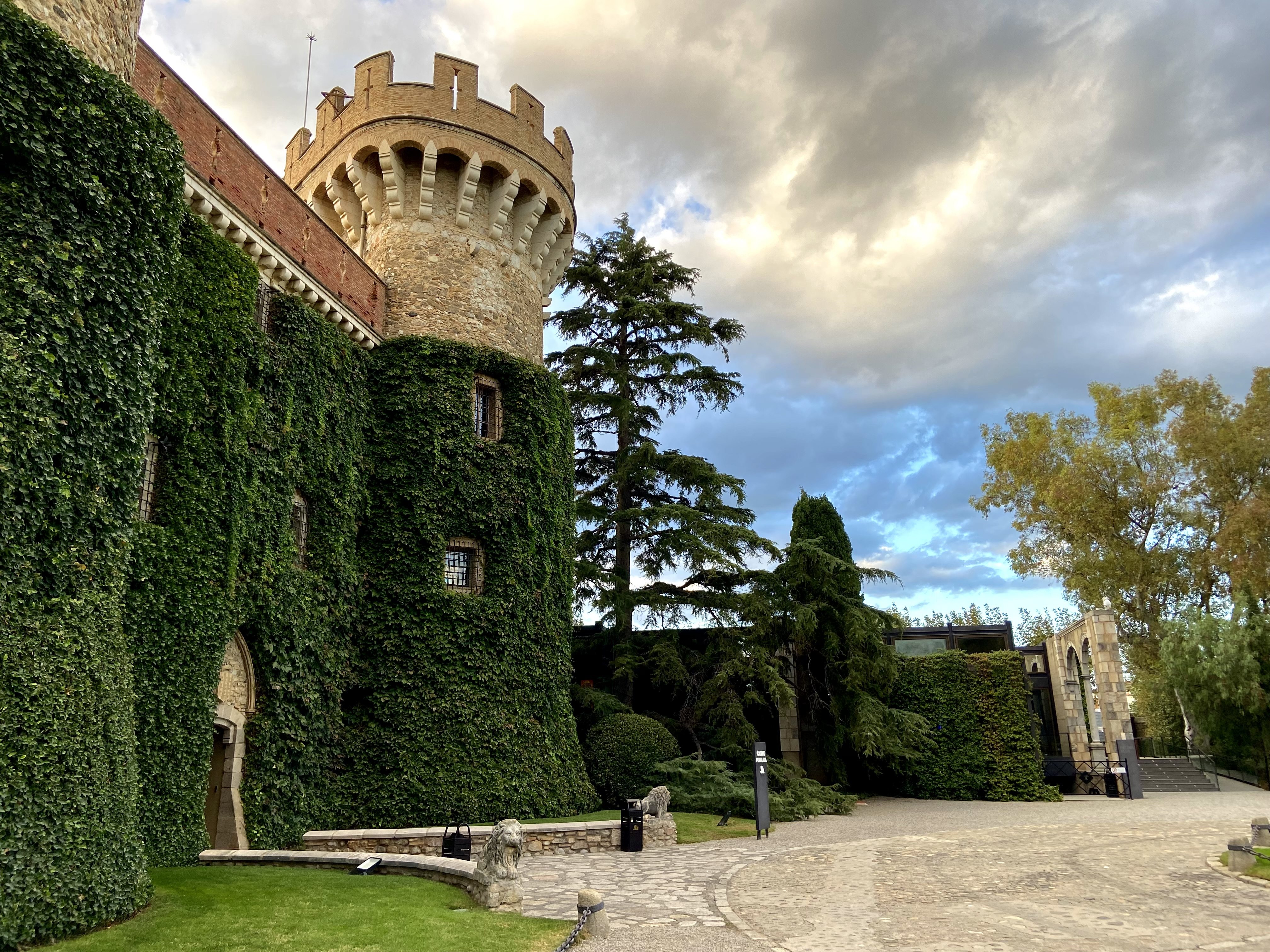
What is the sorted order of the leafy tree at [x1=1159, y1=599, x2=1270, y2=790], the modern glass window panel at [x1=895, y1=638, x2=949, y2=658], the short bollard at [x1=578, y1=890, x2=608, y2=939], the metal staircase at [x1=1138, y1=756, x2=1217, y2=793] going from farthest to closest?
the modern glass window panel at [x1=895, y1=638, x2=949, y2=658], the metal staircase at [x1=1138, y1=756, x2=1217, y2=793], the leafy tree at [x1=1159, y1=599, x2=1270, y2=790], the short bollard at [x1=578, y1=890, x2=608, y2=939]

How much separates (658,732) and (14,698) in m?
14.2

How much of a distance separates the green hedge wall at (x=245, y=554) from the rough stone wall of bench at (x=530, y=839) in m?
1.05

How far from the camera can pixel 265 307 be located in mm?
13906

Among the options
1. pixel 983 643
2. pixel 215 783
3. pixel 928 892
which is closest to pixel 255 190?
pixel 215 783

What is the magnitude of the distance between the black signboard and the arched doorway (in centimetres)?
835

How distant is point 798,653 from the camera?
2356 cm

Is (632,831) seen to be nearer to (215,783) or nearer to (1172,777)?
(215,783)

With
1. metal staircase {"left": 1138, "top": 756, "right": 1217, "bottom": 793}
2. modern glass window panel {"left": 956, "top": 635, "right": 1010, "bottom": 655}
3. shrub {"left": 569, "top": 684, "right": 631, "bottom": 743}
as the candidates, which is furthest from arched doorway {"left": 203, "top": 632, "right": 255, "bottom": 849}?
metal staircase {"left": 1138, "top": 756, "right": 1217, "bottom": 793}

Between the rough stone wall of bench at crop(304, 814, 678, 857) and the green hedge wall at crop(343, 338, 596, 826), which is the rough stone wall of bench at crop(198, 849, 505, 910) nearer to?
the rough stone wall of bench at crop(304, 814, 678, 857)

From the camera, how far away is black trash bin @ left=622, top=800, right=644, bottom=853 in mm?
13172

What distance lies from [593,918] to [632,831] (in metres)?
6.12

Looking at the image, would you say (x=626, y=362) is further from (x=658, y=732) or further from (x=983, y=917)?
(x=983, y=917)

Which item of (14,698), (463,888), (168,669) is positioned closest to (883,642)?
(463,888)

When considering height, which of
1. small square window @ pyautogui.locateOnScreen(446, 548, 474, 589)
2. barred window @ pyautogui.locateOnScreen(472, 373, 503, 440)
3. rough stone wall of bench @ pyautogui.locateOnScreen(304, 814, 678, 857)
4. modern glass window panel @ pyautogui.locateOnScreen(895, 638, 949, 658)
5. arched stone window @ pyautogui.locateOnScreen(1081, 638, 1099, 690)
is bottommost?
rough stone wall of bench @ pyautogui.locateOnScreen(304, 814, 678, 857)
